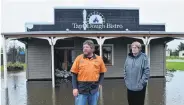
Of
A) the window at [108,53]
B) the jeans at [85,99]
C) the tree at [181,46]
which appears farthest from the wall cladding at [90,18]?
the tree at [181,46]

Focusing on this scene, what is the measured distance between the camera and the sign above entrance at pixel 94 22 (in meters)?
Answer: 17.2

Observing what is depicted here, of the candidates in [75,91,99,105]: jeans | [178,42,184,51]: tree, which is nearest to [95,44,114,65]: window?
[75,91,99,105]: jeans

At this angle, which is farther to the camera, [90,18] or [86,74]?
[90,18]

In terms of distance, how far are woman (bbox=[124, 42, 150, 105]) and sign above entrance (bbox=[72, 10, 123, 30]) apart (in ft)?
39.7

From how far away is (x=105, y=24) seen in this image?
17.4m

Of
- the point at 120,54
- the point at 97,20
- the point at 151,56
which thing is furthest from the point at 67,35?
the point at 151,56

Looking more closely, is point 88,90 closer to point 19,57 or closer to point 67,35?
point 67,35

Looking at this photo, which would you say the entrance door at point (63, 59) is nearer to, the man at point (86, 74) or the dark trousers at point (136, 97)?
the dark trousers at point (136, 97)

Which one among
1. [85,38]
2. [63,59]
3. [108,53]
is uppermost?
[85,38]

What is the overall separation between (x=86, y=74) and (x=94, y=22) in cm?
1302

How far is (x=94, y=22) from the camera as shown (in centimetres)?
1731

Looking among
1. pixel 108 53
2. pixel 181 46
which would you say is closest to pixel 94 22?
pixel 108 53

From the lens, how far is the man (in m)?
4.45

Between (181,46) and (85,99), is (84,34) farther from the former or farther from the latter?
(181,46)
